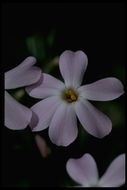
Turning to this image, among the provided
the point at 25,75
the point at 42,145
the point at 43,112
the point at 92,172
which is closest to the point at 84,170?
the point at 92,172

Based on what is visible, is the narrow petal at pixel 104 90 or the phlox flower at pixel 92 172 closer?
the narrow petal at pixel 104 90

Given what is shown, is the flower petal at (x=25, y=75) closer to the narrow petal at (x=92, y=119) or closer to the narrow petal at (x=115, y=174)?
the narrow petal at (x=92, y=119)

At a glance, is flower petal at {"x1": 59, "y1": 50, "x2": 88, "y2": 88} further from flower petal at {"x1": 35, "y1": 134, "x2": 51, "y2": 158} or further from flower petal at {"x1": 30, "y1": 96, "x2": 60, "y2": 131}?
flower petal at {"x1": 35, "y1": 134, "x2": 51, "y2": 158}

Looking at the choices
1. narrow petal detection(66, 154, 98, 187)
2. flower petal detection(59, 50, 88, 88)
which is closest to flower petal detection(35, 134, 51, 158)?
narrow petal detection(66, 154, 98, 187)

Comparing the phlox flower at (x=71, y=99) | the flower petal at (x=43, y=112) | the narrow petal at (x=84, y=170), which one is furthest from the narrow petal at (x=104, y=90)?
the narrow petal at (x=84, y=170)

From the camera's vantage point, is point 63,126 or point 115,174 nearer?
point 63,126

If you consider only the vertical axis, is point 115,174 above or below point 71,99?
below

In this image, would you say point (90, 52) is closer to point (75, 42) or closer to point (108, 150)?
point (75, 42)

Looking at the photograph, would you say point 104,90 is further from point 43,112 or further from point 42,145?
point 42,145
